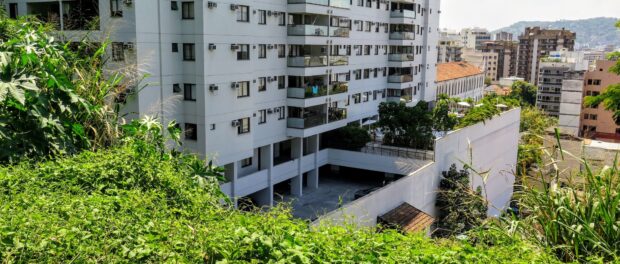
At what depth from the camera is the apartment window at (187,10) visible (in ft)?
59.3

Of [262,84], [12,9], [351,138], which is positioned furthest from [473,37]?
[12,9]

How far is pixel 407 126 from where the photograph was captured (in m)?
24.6

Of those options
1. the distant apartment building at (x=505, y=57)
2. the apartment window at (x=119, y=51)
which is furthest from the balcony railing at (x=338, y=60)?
the distant apartment building at (x=505, y=57)

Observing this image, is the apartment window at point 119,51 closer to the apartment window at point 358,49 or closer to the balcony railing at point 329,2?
the balcony railing at point 329,2

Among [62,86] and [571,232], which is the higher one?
[62,86]

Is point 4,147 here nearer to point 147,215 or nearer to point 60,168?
point 60,168

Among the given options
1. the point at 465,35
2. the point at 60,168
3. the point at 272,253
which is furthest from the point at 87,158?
the point at 465,35

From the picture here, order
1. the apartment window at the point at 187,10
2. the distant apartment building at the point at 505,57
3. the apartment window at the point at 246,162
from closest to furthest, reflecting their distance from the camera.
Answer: the apartment window at the point at 187,10
the apartment window at the point at 246,162
the distant apartment building at the point at 505,57

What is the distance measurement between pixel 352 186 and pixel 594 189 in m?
19.9

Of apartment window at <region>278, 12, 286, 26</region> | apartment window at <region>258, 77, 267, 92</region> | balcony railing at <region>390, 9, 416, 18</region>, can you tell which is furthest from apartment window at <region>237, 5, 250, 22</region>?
balcony railing at <region>390, 9, 416, 18</region>

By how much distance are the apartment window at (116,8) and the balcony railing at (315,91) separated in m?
8.84

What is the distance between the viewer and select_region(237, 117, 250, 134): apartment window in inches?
793

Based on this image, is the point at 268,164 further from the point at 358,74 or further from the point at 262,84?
the point at 358,74

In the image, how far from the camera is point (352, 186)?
2614 centimetres
